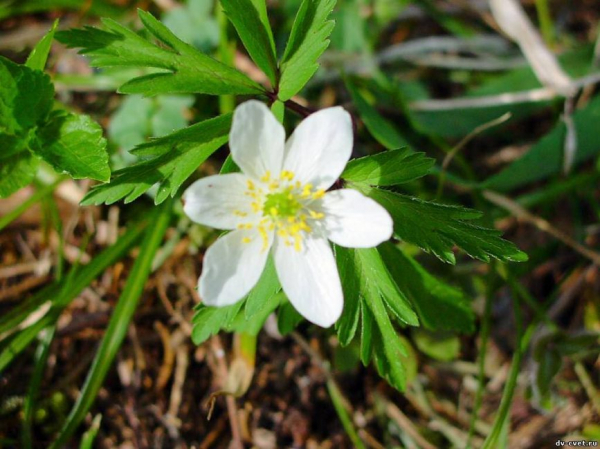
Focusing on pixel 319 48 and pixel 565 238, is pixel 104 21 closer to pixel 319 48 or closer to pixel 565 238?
pixel 319 48

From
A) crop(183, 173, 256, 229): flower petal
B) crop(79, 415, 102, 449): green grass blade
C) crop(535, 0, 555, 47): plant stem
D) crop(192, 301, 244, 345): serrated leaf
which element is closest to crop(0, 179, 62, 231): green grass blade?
crop(79, 415, 102, 449): green grass blade

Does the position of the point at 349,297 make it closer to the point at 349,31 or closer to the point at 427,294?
the point at 427,294

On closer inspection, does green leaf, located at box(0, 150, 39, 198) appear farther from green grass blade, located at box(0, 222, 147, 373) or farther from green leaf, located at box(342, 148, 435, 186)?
green leaf, located at box(342, 148, 435, 186)

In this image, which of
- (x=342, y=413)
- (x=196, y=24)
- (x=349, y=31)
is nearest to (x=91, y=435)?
(x=342, y=413)

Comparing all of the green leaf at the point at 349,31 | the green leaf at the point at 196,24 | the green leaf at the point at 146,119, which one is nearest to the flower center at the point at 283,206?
the green leaf at the point at 146,119

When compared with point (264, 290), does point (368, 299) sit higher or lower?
lower

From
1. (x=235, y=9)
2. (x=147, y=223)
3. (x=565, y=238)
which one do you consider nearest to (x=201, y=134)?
(x=235, y=9)

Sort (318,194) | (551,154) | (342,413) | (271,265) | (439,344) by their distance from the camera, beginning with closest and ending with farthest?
1. (318,194)
2. (271,265)
3. (342,413)
4. (439,344)
5. (551,154)
